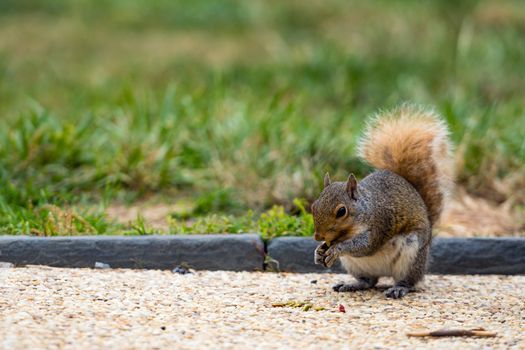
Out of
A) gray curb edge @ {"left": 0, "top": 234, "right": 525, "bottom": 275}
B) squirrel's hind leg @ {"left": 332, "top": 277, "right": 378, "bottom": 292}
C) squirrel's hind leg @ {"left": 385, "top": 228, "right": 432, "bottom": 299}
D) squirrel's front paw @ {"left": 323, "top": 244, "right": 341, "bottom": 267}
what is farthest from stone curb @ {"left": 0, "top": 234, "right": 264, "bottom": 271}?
squirrel's hind leg @ {"left": 385, "top": 228, "right": 432, "bottom": 299}

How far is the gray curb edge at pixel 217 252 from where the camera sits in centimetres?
574

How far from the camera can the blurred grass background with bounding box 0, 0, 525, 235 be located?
7.21 metres

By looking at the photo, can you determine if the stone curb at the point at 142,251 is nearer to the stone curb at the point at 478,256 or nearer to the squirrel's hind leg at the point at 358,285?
the stone curb at the point at 478,256

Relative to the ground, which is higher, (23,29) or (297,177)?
(23,29)

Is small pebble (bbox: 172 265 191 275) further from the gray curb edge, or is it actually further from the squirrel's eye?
the squirrel's eye

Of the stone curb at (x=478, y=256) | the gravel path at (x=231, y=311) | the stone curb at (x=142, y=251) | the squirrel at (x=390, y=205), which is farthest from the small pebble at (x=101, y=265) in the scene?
the squirrel at (x=390, y=205)

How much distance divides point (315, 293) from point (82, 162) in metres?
2.92

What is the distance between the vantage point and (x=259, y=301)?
5.15 m

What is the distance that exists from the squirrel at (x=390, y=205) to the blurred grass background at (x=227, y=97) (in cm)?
82

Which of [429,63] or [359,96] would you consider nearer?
[359,96]

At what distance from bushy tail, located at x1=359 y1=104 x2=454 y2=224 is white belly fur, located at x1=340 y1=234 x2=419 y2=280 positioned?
1.37 ft

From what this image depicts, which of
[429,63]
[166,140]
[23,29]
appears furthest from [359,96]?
[23,29]

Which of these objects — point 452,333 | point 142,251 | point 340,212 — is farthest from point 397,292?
point 142,251

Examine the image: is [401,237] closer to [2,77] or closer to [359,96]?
[359,96]
